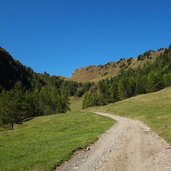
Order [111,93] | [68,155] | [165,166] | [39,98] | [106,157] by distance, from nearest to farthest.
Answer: [165,166]
[106,157]
[68,155]
[39,98]
[111,93]

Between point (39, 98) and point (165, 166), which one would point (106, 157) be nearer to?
point (165, 166)

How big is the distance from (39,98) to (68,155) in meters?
114

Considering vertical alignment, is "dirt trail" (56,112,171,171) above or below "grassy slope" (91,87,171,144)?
below

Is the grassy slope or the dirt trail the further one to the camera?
the grassy slope

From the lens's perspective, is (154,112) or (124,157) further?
(154,112)

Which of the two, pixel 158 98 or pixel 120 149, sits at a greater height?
pixel 158 98

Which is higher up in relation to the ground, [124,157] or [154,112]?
[154,112]

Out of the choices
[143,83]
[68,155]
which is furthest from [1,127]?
[68,155]

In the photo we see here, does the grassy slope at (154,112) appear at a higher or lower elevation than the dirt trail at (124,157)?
higher

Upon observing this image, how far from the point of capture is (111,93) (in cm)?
14812

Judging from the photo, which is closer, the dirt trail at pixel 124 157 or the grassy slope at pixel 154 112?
the dirt trail at pixel 124 157

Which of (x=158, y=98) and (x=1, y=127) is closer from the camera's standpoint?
(x=158, y=98)

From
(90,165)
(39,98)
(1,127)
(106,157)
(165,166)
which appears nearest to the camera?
(165,166)


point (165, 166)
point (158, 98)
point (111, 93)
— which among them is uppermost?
point (111, 93)
